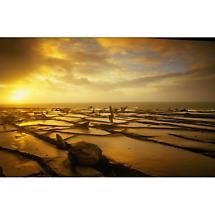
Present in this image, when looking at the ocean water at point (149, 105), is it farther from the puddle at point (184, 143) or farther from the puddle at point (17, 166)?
the puddle at point (17, 166)

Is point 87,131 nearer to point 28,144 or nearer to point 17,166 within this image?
point 28,144

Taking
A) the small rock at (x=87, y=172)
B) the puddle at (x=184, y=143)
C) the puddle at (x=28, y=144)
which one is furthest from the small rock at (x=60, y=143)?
the puddle at (x=184, y=143)

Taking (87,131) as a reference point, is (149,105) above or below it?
above

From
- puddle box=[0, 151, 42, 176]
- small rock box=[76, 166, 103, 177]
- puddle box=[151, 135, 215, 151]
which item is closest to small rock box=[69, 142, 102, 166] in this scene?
small rock box=[76, 166, 103, 177]

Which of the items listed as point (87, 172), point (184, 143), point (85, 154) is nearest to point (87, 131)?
point (85, 154)
